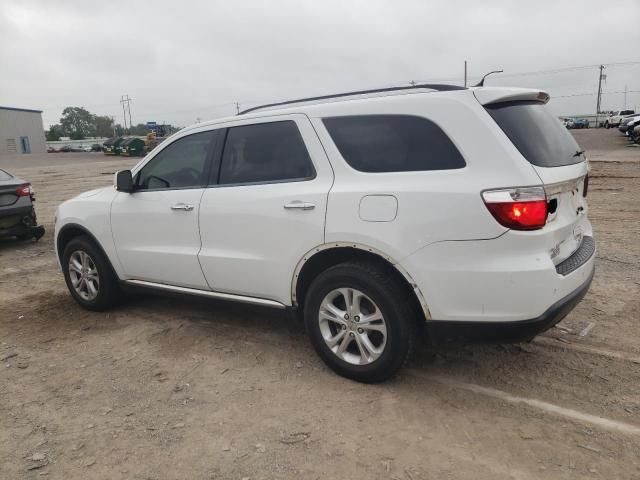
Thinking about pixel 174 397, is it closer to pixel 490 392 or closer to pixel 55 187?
pixel 490 392

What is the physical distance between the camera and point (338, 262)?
3.34m

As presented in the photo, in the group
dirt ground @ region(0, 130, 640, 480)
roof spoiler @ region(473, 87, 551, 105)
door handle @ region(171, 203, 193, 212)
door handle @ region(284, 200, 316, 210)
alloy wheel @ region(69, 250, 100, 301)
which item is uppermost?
roof spoiler @ region(473, 87, 551, 105)

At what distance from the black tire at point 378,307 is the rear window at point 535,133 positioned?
106 centimetres

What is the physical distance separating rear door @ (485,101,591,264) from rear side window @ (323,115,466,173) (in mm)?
342

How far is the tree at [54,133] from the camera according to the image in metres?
116

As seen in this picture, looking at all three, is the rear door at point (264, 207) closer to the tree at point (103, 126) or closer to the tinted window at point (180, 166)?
the tinted window at point (180, 166)

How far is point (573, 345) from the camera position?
376cm

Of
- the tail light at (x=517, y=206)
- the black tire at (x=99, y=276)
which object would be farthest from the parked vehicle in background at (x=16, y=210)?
the tail light at (x=517, y=206)

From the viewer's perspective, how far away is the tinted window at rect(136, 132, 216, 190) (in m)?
4.07

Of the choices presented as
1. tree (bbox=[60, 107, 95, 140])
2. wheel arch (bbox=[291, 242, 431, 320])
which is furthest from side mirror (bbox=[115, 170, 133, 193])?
tree (bbox=[60, 107, 95, 140])

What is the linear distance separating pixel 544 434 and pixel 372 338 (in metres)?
1.11

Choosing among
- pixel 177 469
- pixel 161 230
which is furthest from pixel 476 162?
pixel 161 230

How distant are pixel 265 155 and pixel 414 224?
1335mm

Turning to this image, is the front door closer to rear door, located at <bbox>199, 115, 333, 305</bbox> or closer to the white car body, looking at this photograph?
the white car body
